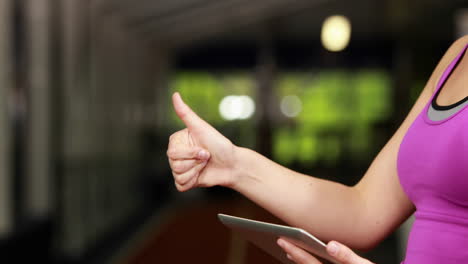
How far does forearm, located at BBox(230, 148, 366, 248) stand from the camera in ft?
3.66

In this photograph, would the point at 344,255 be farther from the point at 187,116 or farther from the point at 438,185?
the point at 187,116

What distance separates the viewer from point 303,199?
1.13 metres

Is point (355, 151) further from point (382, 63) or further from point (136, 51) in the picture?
point (136, 51)

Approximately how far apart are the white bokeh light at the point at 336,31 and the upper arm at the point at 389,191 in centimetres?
366

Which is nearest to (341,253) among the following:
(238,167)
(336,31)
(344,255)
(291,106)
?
(344,255)

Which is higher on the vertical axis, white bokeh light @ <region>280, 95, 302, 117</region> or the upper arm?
the upper arm

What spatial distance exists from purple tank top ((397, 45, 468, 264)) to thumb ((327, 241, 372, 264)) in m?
0.12

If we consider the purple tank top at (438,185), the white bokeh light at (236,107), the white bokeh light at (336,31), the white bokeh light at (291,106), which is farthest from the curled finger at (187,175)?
the white bokeh light at (291,106)

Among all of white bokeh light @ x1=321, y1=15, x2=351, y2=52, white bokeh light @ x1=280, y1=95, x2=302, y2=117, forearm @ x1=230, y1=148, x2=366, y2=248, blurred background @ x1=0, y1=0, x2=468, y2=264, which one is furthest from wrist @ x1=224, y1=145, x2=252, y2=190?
white bokeh light @ x1=280, y1=95, x2=302, y2=117

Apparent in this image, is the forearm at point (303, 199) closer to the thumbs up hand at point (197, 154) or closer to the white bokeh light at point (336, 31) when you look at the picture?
the thumbs up hand at point (197, 154)

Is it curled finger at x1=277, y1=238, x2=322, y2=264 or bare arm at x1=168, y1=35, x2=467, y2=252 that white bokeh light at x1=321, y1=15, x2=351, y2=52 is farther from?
curled finger at x1=277, y1=238, x2=322, y2=264

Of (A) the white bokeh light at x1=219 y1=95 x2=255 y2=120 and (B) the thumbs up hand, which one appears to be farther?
(A) the white bokeh light at x1=219 y1=95 x2=255 y2=120

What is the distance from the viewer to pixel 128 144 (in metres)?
8.90

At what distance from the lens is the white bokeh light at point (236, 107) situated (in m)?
10.2
